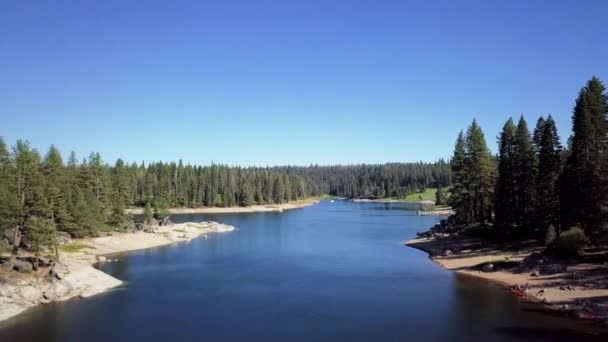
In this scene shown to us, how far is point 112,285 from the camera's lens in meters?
50.7

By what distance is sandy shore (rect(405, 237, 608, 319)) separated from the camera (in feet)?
135

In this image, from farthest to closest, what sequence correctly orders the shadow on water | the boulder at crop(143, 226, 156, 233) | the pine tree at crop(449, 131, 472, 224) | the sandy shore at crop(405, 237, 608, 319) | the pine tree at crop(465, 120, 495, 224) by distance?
the boulder at crop(143, 226, 156, 233), the pine tree at crop(449, 131, 472, 224), the pine tree at crop(465, 120, 495, 224), the sandy shore at crop(405, 237, 608, 319), the shadow on water

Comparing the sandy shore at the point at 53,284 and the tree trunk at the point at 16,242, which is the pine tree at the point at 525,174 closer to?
the sandy shore at the point at 53,284

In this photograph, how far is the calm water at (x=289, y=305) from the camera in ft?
114

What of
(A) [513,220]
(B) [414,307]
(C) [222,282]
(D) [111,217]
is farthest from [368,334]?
(D) [111,217]

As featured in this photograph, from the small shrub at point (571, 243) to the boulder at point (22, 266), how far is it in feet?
177

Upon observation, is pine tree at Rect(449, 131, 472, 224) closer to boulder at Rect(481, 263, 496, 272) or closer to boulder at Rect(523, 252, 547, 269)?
boulder at Rect(481, 263, 496, 272)

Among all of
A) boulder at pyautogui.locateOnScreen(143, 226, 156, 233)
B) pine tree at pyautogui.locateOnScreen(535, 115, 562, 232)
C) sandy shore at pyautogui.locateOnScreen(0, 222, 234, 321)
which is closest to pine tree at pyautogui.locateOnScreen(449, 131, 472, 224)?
pine tree at pyautogui.locateOnScreen(535, 115, 562, 232)

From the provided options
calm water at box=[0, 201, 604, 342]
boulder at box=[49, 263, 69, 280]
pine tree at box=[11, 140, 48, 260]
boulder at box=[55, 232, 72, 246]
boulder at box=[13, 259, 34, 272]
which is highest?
pine tree at box=[11, 140, 48, 260]

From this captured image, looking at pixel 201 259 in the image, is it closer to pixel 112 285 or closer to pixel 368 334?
pixel 112 285

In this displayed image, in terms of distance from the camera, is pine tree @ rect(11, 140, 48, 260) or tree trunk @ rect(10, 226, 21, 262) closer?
tree trunk @ rect(10, 226, 21, 262)

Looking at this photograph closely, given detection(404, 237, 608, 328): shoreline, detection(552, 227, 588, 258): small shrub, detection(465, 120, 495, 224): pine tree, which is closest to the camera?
detection(404, 237, 608, 328): shoreline

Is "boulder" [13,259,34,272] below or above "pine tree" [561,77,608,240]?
below

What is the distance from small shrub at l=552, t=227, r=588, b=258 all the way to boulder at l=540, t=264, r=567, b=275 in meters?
2.83
